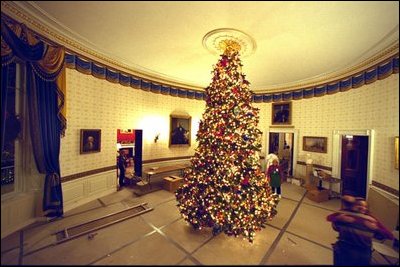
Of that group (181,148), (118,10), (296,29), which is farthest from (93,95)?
(296,29)

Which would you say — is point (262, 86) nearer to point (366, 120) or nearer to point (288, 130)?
point (288, 130)

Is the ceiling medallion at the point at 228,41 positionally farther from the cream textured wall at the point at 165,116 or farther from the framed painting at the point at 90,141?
the framed painting at the point at 90,141

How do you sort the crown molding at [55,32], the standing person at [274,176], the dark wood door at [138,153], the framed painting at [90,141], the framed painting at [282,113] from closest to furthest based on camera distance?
the crown molding at [55,32]
the framed painting at [90,141]
the standing person at [274,176]
the dark wood door at [138,153]
the framed painting at [282,113]

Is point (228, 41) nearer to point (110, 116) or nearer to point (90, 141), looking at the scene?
point (110, 116)

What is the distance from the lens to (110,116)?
6648mm

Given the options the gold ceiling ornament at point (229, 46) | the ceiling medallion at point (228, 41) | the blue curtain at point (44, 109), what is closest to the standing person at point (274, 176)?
the ceiling medallion at point (228, 41)

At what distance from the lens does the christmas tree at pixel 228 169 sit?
4.24 metres

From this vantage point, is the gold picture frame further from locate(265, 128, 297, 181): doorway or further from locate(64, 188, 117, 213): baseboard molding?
locate(64, 188, 117, 213): baseboard molding

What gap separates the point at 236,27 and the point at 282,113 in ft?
21.1

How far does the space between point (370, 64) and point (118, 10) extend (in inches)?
301

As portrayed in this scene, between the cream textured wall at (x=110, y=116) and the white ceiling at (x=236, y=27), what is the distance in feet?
4.23

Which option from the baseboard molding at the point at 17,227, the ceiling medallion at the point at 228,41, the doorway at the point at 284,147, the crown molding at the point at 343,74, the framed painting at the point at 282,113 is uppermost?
the ceiling medallion at the point at 228,41

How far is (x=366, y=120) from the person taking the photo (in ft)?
20.0

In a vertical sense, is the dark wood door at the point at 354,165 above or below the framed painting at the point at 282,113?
below
